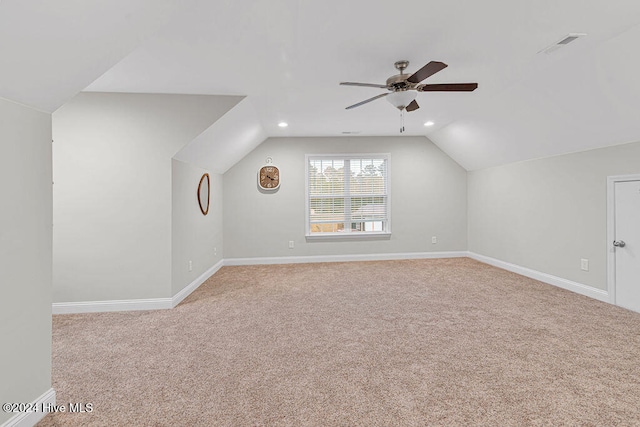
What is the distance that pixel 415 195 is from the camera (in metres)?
6.13

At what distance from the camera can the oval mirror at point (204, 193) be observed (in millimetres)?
4367

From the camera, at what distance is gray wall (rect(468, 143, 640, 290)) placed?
11.5 ft

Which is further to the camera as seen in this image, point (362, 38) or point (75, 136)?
point (75, 136)

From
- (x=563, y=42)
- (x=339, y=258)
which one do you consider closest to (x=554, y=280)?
(x=563, y=42)

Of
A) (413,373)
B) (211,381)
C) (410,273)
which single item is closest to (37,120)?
(211,381)

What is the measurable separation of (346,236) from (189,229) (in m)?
3.07

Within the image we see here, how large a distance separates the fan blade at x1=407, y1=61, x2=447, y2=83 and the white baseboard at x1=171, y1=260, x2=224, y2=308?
342 cm

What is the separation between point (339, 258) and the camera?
5996 millimetres

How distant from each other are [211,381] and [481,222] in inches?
216

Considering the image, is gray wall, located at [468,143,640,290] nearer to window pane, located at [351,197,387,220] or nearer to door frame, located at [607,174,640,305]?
door frame, located at [607,174,640,305]

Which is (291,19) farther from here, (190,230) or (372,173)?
(372,173)

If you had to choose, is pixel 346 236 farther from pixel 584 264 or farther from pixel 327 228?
pixel 584 264

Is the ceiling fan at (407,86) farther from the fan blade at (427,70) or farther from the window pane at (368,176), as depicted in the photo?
the window pane at (368,176)

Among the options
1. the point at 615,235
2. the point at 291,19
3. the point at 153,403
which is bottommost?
the point at 153,403
